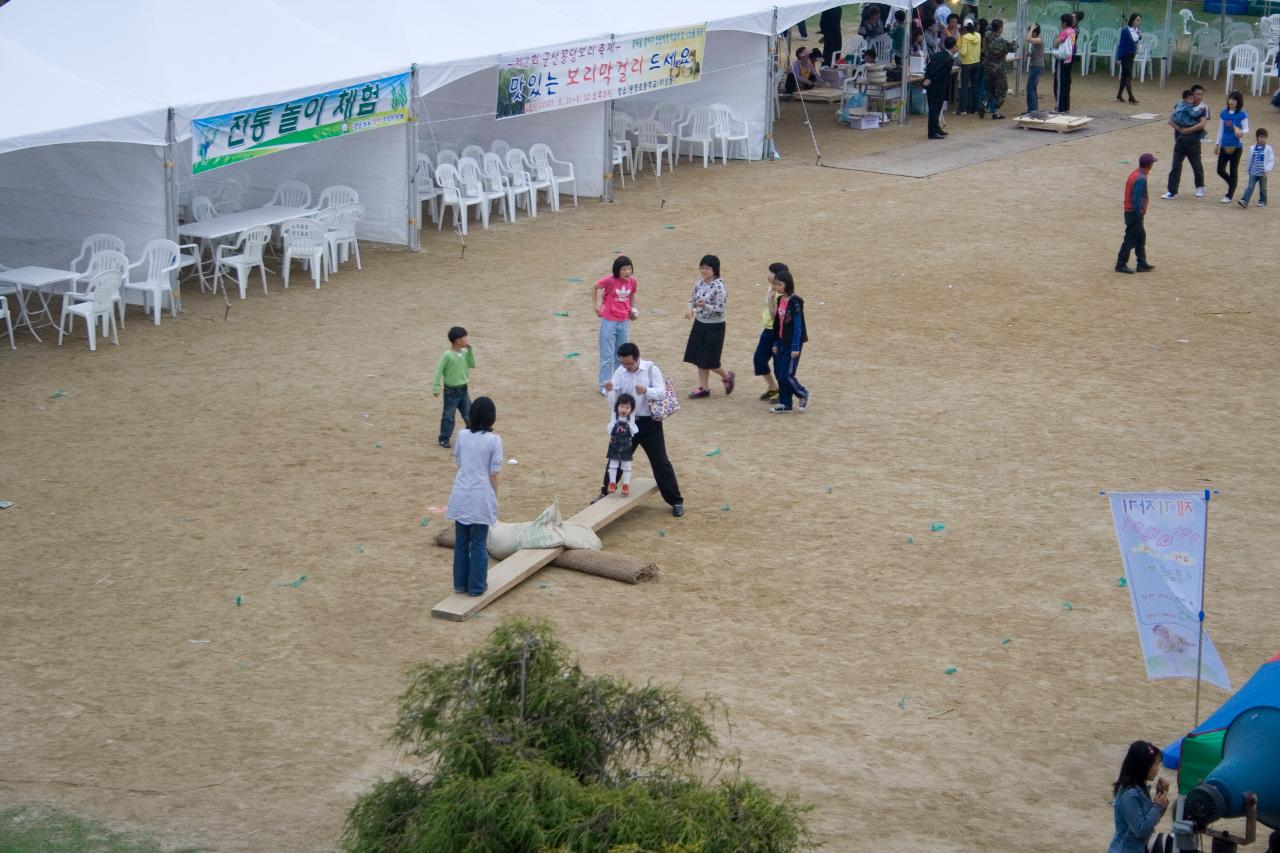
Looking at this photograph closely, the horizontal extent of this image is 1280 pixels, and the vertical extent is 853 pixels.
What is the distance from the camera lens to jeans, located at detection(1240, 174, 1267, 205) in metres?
19.2

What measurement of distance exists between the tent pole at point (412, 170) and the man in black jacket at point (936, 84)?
9804 millimetres

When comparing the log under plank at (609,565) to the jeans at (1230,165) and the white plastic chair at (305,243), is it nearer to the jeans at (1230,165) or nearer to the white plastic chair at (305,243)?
the white plastic chair at (305,243)

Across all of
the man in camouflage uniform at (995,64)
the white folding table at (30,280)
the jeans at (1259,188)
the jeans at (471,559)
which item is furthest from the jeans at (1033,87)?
the jeans at (471,559)

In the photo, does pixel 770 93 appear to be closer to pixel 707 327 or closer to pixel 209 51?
pixel 209 51

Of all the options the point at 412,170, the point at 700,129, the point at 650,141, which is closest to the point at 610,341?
the point at 412,170

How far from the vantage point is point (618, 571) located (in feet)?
30.0

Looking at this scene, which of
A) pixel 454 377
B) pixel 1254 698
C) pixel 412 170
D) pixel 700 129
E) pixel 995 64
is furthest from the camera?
pixel 995 64

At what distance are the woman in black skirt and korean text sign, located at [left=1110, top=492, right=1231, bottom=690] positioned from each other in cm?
567

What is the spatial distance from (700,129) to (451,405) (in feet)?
40.9

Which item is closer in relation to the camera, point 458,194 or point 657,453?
point 657,453

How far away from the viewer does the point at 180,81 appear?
14531mm

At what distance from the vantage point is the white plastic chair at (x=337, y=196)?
17312 millimetres

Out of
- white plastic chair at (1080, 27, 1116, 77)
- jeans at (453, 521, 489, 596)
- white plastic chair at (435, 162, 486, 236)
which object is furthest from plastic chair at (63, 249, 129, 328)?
white plastic chair at (1080, 27, 1116, 77)

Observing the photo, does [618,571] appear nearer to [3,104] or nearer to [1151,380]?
[1151,380]
